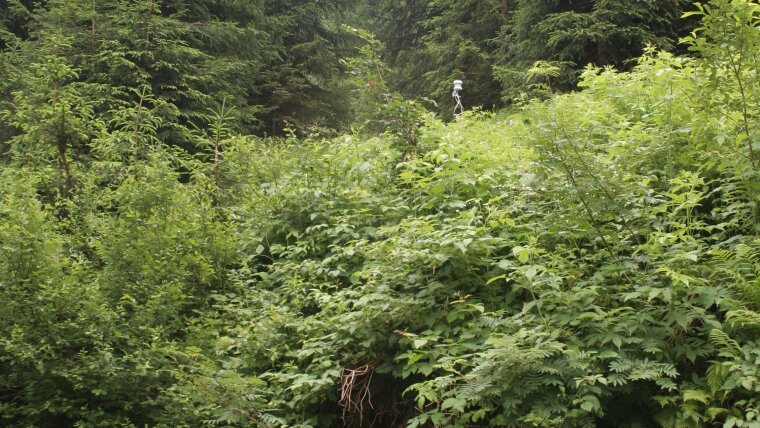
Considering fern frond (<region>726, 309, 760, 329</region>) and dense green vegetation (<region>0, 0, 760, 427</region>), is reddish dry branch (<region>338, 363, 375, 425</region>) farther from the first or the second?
fern frond (<region>726, 309, 760, 329</region>)

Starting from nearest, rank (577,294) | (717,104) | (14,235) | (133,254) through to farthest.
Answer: (577,294) → (717,104) → (14,235) → (133,254)

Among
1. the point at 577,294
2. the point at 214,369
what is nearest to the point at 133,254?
the point at 214,369

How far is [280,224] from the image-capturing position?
584cm

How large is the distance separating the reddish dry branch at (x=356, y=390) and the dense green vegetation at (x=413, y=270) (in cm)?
3

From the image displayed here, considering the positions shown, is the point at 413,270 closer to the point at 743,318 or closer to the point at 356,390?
the point at 356,390

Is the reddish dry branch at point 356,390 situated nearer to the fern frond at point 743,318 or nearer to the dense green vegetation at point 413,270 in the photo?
the dense green vegetation at point 413,270

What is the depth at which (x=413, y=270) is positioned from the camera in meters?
4.09

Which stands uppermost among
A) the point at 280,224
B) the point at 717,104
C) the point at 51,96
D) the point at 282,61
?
the point at 282,61

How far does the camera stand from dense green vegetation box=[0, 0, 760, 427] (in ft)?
10.1

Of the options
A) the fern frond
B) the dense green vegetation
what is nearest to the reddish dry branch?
the dense green vegetation

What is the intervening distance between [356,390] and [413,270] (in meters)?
0.91

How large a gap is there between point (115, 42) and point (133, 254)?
5.74 m

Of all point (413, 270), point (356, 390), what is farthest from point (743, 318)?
point (356, 390)

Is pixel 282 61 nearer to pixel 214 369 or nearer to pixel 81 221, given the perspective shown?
pixel 81 221
